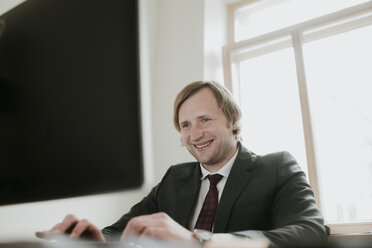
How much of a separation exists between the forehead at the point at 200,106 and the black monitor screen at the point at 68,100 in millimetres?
1086

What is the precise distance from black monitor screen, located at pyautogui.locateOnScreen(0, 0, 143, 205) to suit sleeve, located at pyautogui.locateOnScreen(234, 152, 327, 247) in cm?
42

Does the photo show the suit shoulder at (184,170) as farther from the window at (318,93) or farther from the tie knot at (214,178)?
the window at (318,93)

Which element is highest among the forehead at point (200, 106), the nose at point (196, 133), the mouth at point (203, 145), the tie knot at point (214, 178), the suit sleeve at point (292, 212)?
the forehead at point (200, 106)

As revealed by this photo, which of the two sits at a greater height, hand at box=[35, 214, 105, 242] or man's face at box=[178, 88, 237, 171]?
man's face at box=[178, 88, 237, 171]

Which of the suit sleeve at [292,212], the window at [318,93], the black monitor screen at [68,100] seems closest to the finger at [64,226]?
the black monitor screen at [68,100]

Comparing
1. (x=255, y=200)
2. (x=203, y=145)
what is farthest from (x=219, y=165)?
(x=255, y=200)

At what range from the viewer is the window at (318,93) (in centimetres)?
199

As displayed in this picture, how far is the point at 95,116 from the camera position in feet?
1.26

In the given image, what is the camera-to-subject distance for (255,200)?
118 centimetres

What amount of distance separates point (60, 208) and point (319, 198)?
1509mm

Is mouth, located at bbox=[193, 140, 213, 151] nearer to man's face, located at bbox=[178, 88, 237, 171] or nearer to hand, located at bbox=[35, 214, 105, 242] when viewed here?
man's face, located at bbox=[178, 88, 237, 171]

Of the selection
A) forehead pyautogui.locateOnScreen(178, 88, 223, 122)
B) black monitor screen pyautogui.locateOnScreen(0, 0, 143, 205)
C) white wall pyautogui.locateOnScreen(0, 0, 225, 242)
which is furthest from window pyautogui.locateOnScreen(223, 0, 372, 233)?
black monitor screen pyautogui.locateOnScreen(0, 0, 143, 205)

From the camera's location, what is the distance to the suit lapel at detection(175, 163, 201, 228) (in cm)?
130

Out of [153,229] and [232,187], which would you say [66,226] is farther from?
[232,187]
